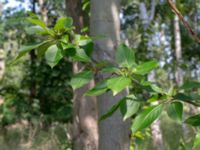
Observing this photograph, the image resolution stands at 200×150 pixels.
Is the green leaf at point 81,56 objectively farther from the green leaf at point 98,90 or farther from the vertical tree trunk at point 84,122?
the vertical tree trunk at point 84,122

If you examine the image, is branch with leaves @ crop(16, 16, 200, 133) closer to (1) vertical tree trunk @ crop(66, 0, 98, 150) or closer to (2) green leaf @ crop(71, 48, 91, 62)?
(2) green leaf @ crop(71, 48, 91, 62)

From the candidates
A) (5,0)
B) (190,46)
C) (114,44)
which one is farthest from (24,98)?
(114,44)

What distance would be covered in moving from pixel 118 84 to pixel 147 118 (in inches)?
3.9

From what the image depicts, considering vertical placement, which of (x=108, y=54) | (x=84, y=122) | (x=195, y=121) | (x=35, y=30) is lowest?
(x=84, y=122)

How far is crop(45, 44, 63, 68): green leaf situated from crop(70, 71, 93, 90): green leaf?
0.06 meters

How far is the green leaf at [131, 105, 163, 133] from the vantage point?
0.83 meters

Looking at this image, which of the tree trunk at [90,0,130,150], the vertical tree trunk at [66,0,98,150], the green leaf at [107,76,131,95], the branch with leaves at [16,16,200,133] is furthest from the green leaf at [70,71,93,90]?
the vertical tree trunk at [66,0,98,150]

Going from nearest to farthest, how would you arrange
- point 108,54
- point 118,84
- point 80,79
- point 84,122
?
1. point 118,84
2. point 80,79
3. point 108,54
4. point 84,122

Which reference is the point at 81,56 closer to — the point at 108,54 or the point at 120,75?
the point at 120,75

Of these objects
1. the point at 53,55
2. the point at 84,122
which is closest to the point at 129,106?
the point at 53,55

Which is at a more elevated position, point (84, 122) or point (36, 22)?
point (36, 22)

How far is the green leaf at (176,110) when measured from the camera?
2.79 ft

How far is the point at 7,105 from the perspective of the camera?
961cm

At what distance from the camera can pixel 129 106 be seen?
0.90 meters
